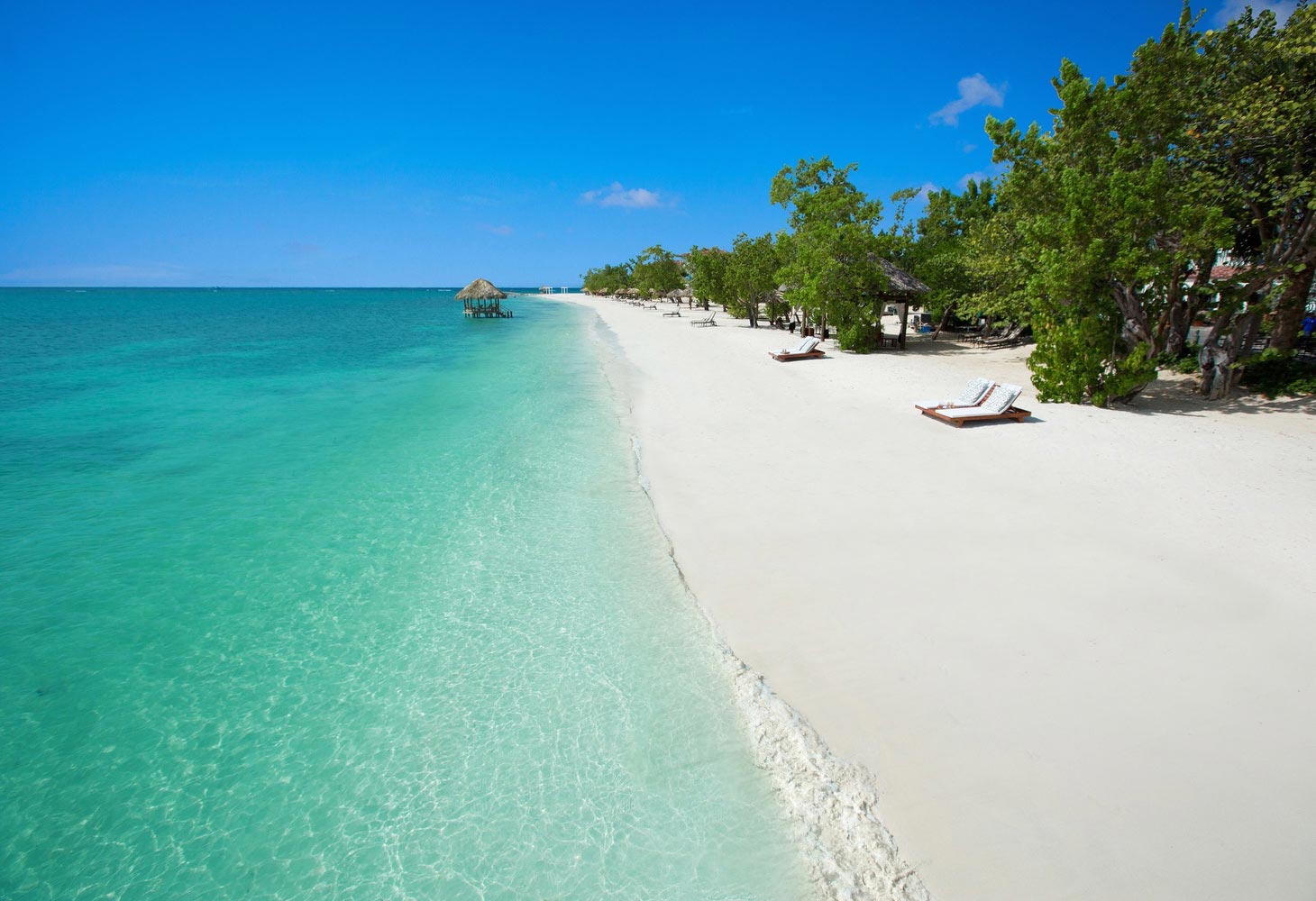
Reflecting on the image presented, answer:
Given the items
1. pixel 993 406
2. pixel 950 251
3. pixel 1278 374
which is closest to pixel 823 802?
pixel 993 406

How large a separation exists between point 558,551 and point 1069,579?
17.8 feet

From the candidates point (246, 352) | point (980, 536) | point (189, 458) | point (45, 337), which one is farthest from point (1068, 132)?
point (45, 337)

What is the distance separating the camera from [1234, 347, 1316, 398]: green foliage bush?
1107 centimetres

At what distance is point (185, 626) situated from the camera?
576 centimetres

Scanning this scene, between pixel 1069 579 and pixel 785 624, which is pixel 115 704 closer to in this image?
pixel 785 624

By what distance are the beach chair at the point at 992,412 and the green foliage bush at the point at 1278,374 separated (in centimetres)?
472

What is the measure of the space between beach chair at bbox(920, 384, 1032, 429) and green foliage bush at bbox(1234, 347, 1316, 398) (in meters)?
4.72

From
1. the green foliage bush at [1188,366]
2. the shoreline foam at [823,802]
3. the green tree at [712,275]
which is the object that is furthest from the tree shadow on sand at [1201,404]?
the green tree at [712,275]

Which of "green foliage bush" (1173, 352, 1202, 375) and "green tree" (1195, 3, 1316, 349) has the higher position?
"green tree" (1195, 3, 1316, 349)

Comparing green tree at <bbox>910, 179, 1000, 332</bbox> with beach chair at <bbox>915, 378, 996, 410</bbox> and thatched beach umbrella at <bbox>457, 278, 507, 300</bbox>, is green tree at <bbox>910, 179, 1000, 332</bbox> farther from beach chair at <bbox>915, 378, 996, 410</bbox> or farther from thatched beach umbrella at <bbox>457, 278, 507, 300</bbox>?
thatched beach umbrella at <bbox>457, 278, 507, 300</bbox>

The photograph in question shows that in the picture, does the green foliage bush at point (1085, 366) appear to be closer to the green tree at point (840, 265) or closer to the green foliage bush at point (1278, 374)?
the green foliage bush at point (1278, 374)

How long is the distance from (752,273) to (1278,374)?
69.0ft

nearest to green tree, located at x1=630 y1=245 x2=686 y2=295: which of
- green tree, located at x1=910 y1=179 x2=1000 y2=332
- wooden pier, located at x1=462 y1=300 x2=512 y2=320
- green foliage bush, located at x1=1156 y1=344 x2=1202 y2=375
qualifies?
wooden pier, located at x1=462 y1=300 x2=512 y2=320

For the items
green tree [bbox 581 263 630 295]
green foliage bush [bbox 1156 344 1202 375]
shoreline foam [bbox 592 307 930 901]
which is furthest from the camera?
green tree [bbox 581 263 630 295]
